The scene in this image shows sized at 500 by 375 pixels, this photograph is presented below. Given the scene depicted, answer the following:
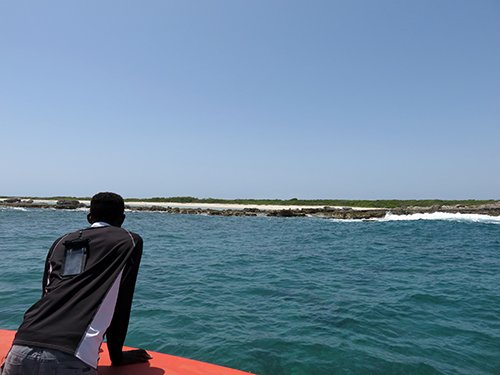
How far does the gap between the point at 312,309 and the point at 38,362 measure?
6.73 meters

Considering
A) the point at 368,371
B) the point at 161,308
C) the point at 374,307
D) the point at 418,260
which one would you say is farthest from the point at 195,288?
the point at 418,260

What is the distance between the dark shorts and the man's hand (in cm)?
106

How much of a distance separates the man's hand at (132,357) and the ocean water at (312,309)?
85.3 inches

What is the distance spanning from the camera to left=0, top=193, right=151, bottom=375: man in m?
2.34

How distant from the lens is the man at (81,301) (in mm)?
2344

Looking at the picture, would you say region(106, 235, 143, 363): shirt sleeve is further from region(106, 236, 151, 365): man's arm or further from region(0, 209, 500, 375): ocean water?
region(0, 209, 500, 375): ocean water

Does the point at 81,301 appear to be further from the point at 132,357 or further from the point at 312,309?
the point at 312,309

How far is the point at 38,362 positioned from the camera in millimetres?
2318

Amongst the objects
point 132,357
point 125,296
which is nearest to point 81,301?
point 125,296

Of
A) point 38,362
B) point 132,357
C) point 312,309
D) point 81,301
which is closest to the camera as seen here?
point 38,362

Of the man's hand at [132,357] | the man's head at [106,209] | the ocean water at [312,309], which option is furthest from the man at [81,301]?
the ocean water at [312,309]

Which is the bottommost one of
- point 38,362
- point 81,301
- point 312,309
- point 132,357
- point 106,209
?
point 312,309

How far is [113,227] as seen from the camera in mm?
2906

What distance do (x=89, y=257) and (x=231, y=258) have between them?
12.7m
